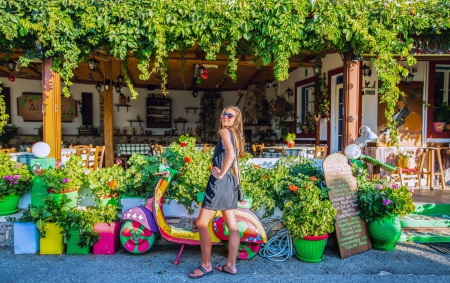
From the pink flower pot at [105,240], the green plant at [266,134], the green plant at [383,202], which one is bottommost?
the pink flower pot at [105,240]

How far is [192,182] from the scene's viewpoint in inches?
141

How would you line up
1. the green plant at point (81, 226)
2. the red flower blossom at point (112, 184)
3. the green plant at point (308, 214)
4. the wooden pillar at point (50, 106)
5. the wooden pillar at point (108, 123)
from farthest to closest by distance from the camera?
the wooden pillar at point (108, 123) → the wooden pillar at point (50, 106) → the red flower blossom at point (112, 184) → the green plant at point (81, 226) → the green plant at point (308, 214)

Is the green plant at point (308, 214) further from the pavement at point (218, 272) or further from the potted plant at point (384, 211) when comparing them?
the potted plant at point (384, 211)

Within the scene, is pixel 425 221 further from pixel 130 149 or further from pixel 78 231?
pixel 130 149

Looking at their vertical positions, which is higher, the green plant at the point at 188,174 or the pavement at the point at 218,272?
the green plant at the point at 188,174

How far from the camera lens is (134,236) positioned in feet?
11.1

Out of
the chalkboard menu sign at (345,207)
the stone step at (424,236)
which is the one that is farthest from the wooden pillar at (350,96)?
the stone step at (424,236)

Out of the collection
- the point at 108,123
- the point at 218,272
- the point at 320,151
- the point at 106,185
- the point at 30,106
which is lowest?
the point at 218,272

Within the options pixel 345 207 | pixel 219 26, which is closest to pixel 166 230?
pixel 345 207

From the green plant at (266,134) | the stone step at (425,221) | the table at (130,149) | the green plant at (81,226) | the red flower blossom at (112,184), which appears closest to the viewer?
the green plant at (81,226)

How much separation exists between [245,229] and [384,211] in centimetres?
167

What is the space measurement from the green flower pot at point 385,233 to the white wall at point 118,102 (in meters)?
9.39

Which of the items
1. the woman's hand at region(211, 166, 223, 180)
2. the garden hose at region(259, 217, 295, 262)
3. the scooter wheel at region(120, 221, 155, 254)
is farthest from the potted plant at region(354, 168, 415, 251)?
the scooter wheel at region(120, 221, 155, 254)

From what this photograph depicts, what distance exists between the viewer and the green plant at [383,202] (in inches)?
138
